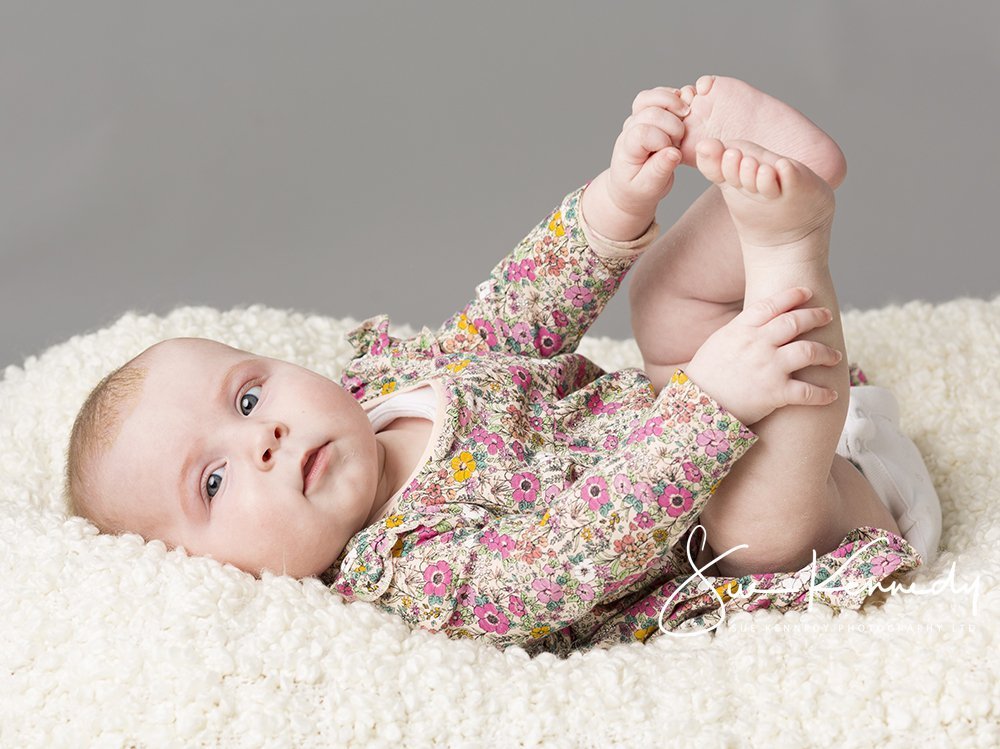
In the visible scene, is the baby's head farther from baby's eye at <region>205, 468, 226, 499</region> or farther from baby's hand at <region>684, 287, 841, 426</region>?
baby's hand at <region>684, 287, 841, 426</region>

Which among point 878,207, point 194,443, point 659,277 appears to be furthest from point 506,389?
point 878,207

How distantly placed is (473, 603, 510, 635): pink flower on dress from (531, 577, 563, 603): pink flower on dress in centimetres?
8

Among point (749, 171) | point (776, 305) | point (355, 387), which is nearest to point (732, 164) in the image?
point (749, 171)

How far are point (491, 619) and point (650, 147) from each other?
0.77m

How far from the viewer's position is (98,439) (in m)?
1.95

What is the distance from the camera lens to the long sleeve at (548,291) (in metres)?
2.24

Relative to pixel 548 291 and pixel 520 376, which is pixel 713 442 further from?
pixel 548 291

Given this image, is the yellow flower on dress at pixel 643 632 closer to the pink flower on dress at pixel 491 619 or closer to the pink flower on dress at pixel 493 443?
the pink flower on dress at pixel 491 619

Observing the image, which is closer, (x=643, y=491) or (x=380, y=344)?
(x=643, y=491)

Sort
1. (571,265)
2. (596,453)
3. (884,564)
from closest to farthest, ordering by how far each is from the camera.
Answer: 1. (884,564)
2. (596,453)
3. (571,265)

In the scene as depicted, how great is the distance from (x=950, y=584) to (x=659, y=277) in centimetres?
73

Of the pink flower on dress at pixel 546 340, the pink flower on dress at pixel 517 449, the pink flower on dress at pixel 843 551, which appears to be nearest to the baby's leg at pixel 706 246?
the pink flower on dress at pixel 546 340

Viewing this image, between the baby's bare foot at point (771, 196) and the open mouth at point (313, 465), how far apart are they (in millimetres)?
687

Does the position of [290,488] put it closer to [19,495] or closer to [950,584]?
[19,495]
